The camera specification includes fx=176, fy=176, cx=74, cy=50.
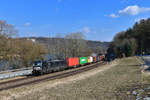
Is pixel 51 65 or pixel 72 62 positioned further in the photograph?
pixel 72 62

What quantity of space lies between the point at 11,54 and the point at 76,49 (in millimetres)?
46414

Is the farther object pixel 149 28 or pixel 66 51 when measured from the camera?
pixel 149 28

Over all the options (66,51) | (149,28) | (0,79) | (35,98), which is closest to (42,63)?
(0,79)

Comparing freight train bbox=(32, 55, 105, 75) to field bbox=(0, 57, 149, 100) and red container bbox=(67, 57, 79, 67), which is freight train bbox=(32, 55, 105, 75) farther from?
field bbox=(0, 57, 149, 100)

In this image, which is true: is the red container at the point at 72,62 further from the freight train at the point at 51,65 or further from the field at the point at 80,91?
the field at the point at 80,91

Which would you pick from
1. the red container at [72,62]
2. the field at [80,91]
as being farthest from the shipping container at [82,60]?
the field at [80,91]

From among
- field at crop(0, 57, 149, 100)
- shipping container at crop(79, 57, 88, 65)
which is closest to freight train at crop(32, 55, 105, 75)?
shipping container at crop(79, 57, 88, 65)

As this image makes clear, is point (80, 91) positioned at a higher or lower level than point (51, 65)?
lower

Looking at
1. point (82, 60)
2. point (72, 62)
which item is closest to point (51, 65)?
point (72, 62)

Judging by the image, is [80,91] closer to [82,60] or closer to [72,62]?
[72,62]

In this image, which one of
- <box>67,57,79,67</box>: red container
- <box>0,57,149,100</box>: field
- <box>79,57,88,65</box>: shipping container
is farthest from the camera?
<box>79,57,88,65</box>: shipping container

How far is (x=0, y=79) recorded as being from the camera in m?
26.4

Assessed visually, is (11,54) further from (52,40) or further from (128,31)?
(128,31)

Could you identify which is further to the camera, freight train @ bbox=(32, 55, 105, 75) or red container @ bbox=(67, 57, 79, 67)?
red container @ bbox=(67, 57, 79, 67)
